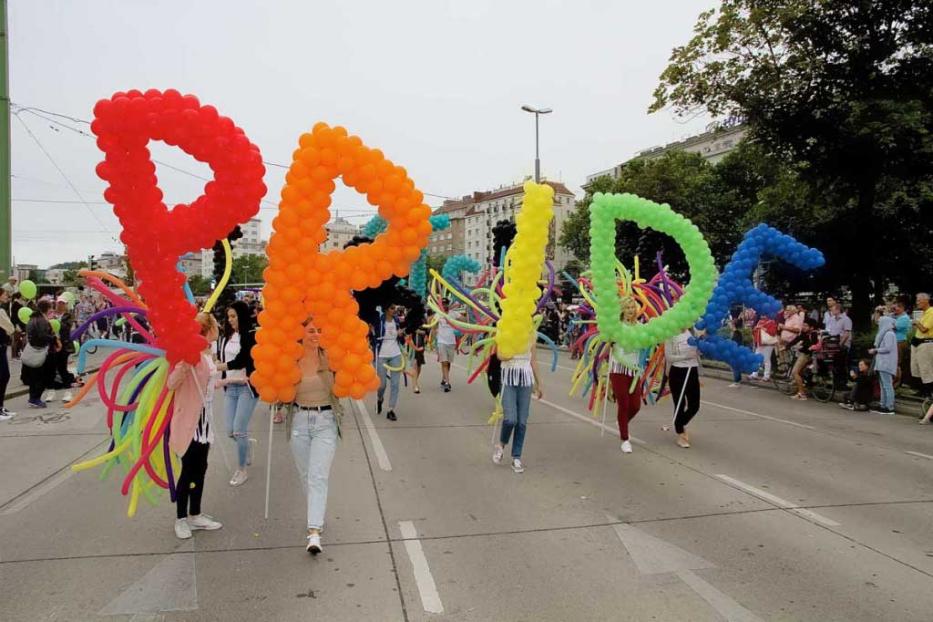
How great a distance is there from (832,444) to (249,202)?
7.34 meters

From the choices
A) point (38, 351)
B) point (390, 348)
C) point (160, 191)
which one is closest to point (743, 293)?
point (390, 348)

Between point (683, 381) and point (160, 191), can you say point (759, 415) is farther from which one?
point (160, 191)

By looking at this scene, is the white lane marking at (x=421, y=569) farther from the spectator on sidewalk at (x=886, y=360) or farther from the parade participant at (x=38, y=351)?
the spectator on sidewalk at (x=886, y=360)

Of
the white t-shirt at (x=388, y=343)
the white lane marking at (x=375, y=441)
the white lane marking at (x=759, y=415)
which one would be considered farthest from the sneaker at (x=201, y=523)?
the white lane marking at (x=759, y=415)

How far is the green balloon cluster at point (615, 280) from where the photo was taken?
735 centimetres

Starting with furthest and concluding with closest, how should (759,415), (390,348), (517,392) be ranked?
1. (759,415)
2. (390,348)
3. (517,392)

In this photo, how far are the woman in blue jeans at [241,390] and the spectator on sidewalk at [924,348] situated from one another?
9.69m

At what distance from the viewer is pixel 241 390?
6410mm

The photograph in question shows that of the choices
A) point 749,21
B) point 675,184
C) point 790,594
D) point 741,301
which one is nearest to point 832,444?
point 741,301

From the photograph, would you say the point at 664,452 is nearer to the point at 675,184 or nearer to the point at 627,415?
the point at 627,415

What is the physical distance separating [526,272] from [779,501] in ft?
9.89

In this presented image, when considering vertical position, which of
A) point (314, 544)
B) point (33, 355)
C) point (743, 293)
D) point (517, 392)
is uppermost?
point (743, 293)

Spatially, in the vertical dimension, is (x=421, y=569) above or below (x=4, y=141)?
below

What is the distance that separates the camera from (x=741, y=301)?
934cm
